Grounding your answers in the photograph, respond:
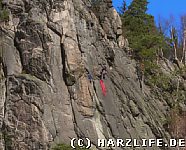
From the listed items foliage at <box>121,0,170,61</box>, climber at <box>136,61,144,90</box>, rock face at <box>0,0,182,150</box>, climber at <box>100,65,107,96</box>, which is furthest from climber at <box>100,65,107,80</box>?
foliage at <box>121,0,170,61</box>

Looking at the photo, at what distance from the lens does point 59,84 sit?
2073 cm

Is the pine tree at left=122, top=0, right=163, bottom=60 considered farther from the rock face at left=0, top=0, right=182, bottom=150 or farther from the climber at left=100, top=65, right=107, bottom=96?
the climber at left=100, top=65, right=107, bottom=96

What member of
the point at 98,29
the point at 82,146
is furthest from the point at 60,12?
the point at 82,146

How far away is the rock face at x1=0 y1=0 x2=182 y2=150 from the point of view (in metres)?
19.2

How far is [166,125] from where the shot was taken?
27422 mm

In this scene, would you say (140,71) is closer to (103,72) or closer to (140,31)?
(140,31)

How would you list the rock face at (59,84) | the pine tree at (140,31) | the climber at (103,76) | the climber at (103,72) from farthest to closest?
the pine tree at (140,31) < the climber at (103,72) < the climber at (103,76) < the rock face at (59,84)

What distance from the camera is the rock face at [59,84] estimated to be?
1920cm

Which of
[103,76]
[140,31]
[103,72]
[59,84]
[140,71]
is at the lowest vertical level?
[59,84]

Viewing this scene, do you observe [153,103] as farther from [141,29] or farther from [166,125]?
[141,29]

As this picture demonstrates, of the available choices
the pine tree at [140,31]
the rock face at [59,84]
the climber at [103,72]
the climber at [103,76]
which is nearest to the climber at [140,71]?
the pine tree at [140,31]

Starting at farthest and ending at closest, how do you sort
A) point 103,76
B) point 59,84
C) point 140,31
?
1. point 140,31
2. point 103,76
3. point 59,84

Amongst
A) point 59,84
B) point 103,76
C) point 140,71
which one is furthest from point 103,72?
point 140,71

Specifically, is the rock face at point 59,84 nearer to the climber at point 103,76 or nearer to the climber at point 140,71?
the climber at point 103,76
